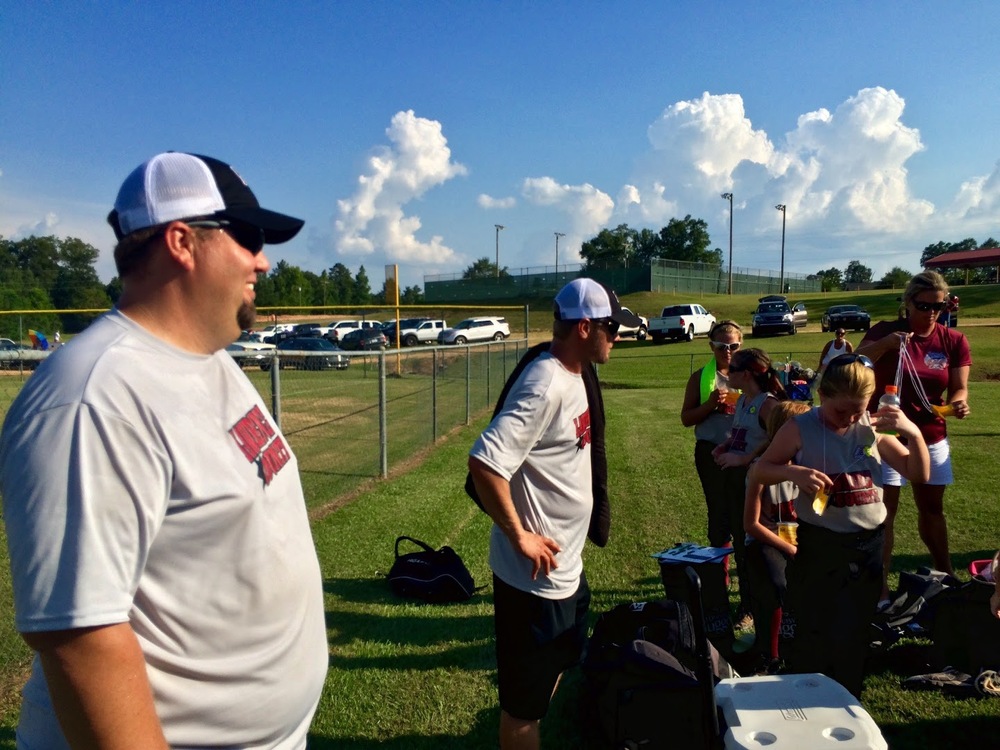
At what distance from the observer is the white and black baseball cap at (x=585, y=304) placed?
8.68 feet

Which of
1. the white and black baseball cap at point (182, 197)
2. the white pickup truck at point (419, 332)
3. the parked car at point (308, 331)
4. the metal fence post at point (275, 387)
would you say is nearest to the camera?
the white and black baseball cap at point (182, 197)

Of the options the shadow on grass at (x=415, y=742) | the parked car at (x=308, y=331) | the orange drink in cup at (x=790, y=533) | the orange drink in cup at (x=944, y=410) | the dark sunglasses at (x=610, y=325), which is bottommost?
the shadow on grass at (x=415, y=742)

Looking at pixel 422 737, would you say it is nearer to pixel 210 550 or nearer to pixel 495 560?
pixel 495 560

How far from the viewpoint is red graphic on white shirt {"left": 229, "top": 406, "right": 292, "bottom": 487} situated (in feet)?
4.45

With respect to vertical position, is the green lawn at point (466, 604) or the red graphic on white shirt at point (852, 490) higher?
the red graphic on white shirt at point (852, 490)

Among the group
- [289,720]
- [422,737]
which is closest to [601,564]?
[422,737]

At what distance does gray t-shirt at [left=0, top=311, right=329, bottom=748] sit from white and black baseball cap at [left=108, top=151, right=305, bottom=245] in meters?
0.21

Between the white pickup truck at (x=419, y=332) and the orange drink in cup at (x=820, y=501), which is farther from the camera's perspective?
the white pickup truck at (x=419, y=332)

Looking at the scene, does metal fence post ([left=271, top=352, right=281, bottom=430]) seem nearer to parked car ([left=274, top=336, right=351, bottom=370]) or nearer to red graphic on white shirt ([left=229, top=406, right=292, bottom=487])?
parked car ([left=274, top=336, right=351, bottom=370])

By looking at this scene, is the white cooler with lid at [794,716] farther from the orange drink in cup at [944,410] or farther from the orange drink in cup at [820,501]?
the orange drink in cup at [944,410]

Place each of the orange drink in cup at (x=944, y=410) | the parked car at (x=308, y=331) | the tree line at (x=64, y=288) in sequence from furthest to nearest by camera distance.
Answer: the parked car at (x=308, y=331)
the tree line at (x=64, y=288)
the orange drink in cup at (x=944, y=410)

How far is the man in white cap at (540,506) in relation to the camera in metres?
2.42

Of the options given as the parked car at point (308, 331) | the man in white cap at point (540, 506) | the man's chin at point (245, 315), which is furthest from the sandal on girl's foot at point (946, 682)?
the parked car at point (308, 331)

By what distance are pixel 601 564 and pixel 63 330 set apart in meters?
27.7
